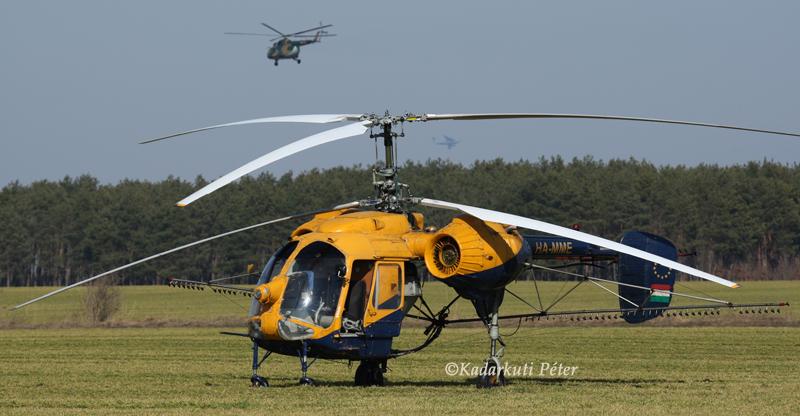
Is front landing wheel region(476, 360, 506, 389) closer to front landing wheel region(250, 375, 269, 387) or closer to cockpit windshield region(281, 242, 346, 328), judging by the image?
cockpit windshield region(281, 242, 346, 328)

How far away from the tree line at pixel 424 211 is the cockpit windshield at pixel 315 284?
7269 centimetres

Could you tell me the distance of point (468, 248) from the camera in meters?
19.4

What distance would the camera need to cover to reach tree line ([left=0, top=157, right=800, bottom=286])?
4328 inches

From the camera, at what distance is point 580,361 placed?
27609mm

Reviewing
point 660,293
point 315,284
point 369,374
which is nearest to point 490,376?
point 369,374

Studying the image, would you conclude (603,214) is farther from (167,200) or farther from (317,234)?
(317,234)

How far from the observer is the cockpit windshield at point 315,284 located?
19203 mm

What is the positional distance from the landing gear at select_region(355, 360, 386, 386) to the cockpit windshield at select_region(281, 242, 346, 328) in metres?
2.10

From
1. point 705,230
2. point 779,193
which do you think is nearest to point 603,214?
point 705,230

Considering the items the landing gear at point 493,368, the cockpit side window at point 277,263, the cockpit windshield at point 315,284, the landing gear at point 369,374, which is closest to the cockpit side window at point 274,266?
the cockpit side window at point 277,263

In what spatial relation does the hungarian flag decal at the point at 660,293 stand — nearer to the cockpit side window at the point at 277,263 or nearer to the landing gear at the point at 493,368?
the landing gear at the point at 493,368

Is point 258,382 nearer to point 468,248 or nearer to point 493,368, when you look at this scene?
point 493,368

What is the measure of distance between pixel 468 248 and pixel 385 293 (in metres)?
1.60

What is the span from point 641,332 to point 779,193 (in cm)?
7601
